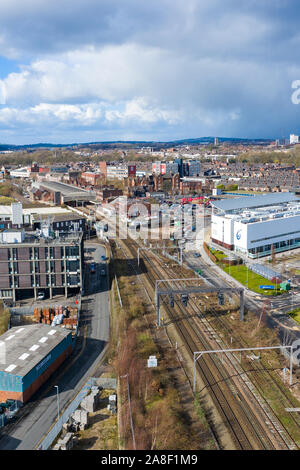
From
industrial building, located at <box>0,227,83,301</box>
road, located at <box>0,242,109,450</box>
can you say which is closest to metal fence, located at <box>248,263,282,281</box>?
road, located at <box>0,242,109,450</box>

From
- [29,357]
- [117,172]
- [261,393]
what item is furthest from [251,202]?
[117,172]

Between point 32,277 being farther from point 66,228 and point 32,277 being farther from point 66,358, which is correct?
point 66,228

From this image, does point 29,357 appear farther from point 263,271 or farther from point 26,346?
point 263,271

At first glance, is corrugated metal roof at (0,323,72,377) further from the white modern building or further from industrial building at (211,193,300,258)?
the white modern building
